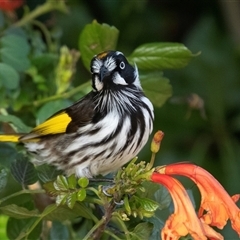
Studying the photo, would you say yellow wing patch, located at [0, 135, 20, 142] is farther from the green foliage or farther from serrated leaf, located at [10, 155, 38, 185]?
serrated leaf, located at [10, 155, 38, 185]

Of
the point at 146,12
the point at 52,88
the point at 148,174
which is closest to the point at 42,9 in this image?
the point at 52,88

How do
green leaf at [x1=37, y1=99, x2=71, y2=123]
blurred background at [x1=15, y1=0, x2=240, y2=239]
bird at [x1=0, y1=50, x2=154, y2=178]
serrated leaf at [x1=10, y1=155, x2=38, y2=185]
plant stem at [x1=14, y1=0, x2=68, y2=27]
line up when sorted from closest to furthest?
serrated leaf at [x1=10, y1=155, x2=38, y2=185] → bird at [x1=0, y1=50, x2=154, y2=178] → green leaf at [x1=37, y1=99, x2=71, y2=123] → plant stem at [x1=14, y1=0, x2=68, y2=27] → blurred background at [x1=15, y1=0, x2=240, y2=239]

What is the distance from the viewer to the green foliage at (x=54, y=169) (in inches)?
37.4

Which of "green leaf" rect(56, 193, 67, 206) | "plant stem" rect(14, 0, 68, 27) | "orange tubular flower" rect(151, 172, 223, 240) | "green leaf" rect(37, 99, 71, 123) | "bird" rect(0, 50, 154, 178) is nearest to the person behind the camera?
"orange tubular flower" rect(151, 172, 223, 240)

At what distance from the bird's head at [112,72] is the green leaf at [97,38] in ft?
0.23

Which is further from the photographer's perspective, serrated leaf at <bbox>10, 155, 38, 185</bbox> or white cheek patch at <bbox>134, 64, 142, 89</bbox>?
white cheek patch at <bbox>134, 64, 142, 89</bbox>

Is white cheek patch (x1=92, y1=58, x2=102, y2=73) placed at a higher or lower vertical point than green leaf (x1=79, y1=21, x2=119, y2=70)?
lower

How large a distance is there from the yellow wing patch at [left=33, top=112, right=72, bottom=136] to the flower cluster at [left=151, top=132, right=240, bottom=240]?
372 millimetres

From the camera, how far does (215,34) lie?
7.78 ft

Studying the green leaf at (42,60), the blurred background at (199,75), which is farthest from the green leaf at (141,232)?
the blurred background at (199,75)

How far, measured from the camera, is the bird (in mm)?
1225

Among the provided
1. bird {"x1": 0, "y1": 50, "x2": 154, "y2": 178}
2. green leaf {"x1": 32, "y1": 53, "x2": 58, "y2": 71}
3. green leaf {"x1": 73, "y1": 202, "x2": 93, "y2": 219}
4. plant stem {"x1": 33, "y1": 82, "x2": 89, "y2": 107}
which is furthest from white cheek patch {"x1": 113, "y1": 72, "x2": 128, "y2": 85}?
green leaf {"x1": 73, "y1": 202, "x2": 93, "y2": 219}

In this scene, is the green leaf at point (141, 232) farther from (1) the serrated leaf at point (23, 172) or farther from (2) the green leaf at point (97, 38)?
(2) the green leaf at point (97, 38)

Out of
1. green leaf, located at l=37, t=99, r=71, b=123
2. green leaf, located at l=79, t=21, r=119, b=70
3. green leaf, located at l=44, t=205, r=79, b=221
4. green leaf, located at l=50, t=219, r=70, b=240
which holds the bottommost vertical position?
green leaf, located at l=50, t=219, r=70, b=240
